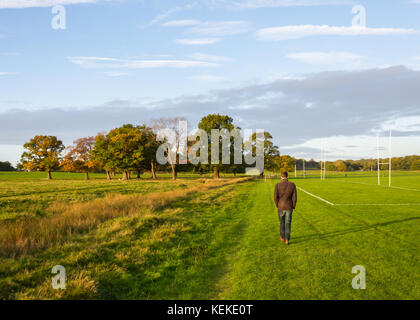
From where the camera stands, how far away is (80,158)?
76438 millimetres

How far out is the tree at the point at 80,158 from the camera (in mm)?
73756

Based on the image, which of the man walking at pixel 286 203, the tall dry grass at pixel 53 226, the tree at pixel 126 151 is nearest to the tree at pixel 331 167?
the tree at pixel 126 151

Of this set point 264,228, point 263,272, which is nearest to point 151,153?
point 264,228

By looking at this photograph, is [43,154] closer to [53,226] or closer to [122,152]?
[122,152]

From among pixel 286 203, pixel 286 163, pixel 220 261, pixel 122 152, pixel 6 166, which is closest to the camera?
pixel 220 261

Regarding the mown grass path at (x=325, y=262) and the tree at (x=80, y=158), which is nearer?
the mown grass path at (x=325, y=262)

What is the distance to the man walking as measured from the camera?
29.2ft

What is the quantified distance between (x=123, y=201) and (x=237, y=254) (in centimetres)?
1169

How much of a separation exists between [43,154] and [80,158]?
10.4 m

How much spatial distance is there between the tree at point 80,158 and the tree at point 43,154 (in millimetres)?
3214

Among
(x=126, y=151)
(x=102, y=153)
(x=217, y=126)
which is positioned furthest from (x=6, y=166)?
(x=217, y=126)

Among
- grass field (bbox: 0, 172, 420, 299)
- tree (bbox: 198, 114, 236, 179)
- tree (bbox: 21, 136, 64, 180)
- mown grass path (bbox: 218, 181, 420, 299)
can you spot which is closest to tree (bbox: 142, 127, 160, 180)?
tree (bbox: 198, 114, 236, 179)

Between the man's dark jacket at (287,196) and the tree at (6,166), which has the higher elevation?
the man's dark jacket at (287,196)

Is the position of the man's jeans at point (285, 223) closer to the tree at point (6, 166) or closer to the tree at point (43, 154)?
the tree at point (43, 154)
